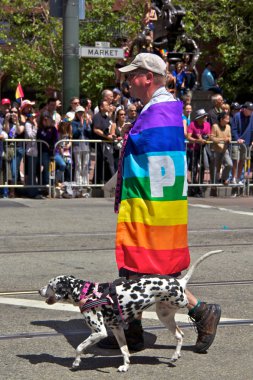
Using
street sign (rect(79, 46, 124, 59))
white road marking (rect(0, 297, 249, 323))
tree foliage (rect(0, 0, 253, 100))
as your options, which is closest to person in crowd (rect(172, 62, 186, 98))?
street sign (rect(79, 46, 124, 59))

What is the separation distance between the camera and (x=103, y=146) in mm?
16016

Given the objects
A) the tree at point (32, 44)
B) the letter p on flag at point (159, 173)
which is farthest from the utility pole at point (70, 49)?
the tree at point (32, 44)

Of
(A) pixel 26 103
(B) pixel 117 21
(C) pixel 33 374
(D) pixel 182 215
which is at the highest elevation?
(B) pixel 117 21

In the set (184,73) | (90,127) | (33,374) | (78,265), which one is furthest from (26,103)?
(33,374)

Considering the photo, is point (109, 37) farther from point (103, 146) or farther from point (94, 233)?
point (94, 233)

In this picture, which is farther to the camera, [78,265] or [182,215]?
[78,265]

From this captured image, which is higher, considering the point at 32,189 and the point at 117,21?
the point at 117,21

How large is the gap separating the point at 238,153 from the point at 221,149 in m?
0.50

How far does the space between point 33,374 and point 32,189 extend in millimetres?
10263

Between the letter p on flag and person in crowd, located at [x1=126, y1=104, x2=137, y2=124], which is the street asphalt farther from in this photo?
person in crowd, located at [x1=126, y1=104, x2=137, y2=124]

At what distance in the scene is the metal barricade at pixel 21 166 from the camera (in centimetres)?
1538

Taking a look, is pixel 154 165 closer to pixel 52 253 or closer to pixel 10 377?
pixel 10 377

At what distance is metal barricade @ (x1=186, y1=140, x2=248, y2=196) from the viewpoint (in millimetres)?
16594

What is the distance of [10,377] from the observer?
17.2 feet
